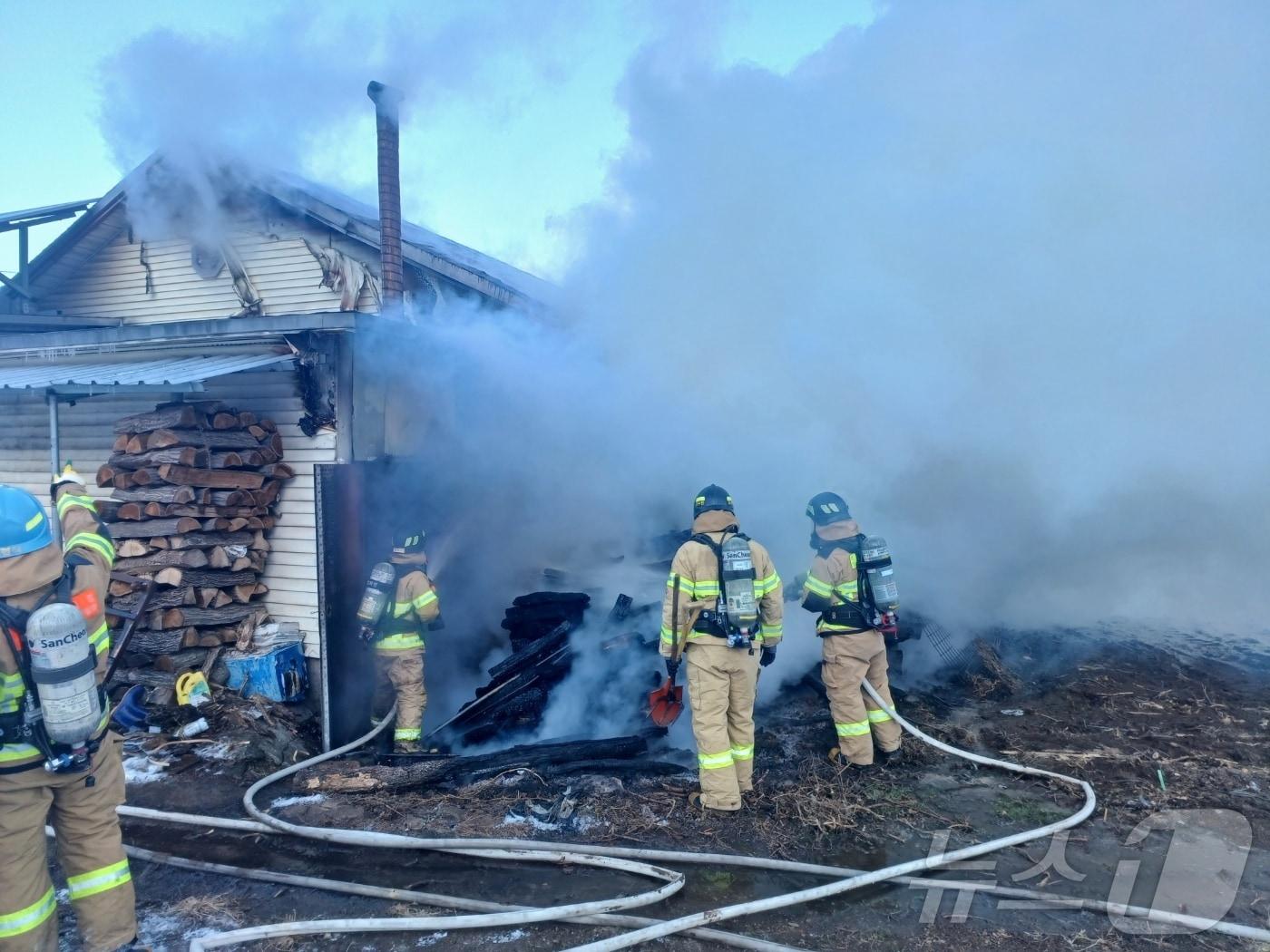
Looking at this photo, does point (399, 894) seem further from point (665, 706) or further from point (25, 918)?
point (665, 706)

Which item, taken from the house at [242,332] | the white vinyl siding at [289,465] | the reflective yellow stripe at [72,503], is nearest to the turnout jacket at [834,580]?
the house at [242,332]

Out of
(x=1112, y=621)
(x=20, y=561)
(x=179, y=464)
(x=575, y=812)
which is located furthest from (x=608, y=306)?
(x=1112, y=621)

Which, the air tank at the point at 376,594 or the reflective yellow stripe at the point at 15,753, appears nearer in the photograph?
the reflective yellow stripe at the point at 15,753

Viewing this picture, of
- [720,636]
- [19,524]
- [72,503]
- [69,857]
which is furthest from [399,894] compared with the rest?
[72,503]

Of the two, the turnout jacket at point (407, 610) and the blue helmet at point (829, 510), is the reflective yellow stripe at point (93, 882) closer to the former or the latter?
the turnout jacket at point (407, 610)

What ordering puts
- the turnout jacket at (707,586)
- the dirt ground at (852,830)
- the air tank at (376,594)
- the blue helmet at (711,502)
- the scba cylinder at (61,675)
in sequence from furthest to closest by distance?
the air tank at (376,594) < the blue helmet at (711,502) < the turnout jacket at (707,586) < the dirt ground at (852,830) < the scba cylinder at (61,675)

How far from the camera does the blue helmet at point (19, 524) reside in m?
3.03

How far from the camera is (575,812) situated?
4.71m

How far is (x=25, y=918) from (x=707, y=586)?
3718 mm

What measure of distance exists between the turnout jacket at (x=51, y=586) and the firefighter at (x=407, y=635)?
241 centimetres

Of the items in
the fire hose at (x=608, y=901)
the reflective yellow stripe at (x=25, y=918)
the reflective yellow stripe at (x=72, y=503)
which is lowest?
the fire hose at (x=608, y=901)

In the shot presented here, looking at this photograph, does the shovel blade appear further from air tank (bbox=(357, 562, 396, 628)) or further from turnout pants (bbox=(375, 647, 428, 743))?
air tank (bbox=(357, 562, 396, 628))

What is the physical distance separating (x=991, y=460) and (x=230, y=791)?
7.74 m

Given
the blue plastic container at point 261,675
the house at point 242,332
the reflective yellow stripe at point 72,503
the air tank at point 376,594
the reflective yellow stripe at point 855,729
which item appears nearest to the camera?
the reflective yellow stripe at point 72,503
